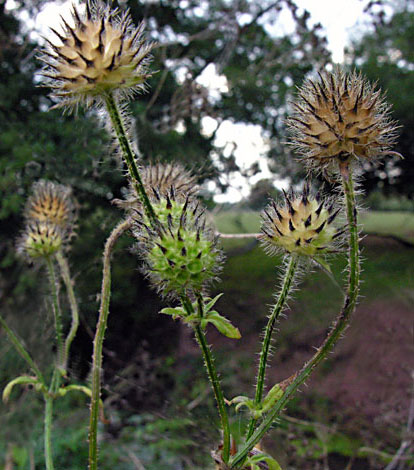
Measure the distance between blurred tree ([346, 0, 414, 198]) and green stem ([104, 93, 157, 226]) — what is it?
6566mm

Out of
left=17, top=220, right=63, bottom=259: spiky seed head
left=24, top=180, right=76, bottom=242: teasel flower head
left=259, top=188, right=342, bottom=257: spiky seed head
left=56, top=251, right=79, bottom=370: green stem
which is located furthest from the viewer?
left=24, top=180, right=76, bottom=242: teasel flower head

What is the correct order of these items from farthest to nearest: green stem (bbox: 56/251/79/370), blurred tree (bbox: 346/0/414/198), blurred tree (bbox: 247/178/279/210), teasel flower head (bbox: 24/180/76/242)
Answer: blurred tree (bbox: 346/0/414/198) → blurred tree (bbox: 247/178/279/210) → teasel flower head (bbox: 24/180/76/242) → green stem (bbox: 56/251/79/370)

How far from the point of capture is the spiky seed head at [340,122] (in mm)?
839

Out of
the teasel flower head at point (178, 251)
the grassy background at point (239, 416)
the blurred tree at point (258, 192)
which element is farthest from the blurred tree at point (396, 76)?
the teasel flower head at point (178, 251)

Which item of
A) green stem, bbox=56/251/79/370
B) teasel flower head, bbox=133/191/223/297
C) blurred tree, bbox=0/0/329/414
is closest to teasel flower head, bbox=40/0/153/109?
teasel flower head, bbox=133/191/223/297

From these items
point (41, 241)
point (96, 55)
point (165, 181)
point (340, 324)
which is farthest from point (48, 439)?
point (96, 55)

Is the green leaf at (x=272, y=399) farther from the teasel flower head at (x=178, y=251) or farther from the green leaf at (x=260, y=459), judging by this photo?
the teasel flower head at (x=178, y=251)

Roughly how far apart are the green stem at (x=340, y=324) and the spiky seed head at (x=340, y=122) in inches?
2.4

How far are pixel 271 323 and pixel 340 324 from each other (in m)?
0.12

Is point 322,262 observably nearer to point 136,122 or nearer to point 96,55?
point 96,55

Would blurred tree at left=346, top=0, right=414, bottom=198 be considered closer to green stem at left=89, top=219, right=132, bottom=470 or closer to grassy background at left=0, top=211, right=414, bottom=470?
grassy background at left=0, top=211, right=414, bottom=470

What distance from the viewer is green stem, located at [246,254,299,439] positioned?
2.77 ft

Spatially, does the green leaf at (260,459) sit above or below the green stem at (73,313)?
below

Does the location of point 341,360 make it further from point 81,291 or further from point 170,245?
point 170,245
